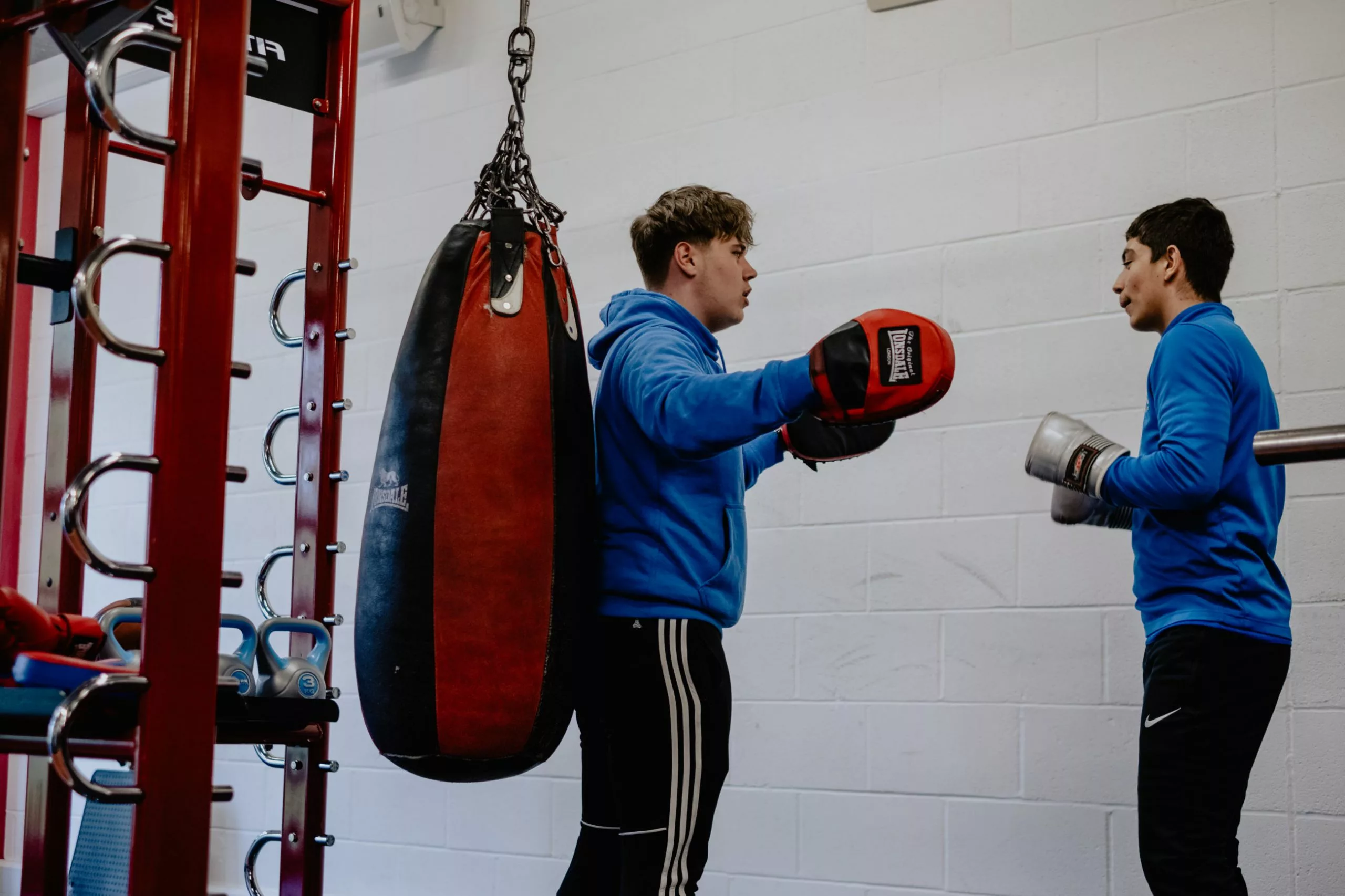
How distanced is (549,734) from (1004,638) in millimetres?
1382

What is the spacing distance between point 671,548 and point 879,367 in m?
0.42

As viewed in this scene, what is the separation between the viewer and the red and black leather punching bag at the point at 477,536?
1.85 meters

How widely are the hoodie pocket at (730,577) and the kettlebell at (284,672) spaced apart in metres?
0.58

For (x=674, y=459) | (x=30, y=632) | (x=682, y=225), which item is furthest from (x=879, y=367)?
(x=30, y=632)

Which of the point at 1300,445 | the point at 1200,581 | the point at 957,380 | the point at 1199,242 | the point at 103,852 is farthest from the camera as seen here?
the point at 103,852

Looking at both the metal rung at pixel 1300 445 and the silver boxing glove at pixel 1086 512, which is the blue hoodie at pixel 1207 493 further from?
the metal rung at pixel 1300 445

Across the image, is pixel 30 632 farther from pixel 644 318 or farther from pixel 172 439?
pixel 644 318

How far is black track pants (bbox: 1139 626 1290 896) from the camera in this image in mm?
1984

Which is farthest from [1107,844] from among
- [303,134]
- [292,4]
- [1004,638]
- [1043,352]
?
[303,134]

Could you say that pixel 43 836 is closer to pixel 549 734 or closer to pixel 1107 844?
pixel 549 734

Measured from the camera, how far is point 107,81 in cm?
134

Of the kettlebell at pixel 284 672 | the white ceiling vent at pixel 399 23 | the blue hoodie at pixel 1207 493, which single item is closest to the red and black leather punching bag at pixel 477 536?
the kettlebell at pixel 284 672

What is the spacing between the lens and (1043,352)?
294 cm

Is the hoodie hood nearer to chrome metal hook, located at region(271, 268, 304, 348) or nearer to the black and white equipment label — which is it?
chrome metal hook, located at region(271, 268, 304, 348)
